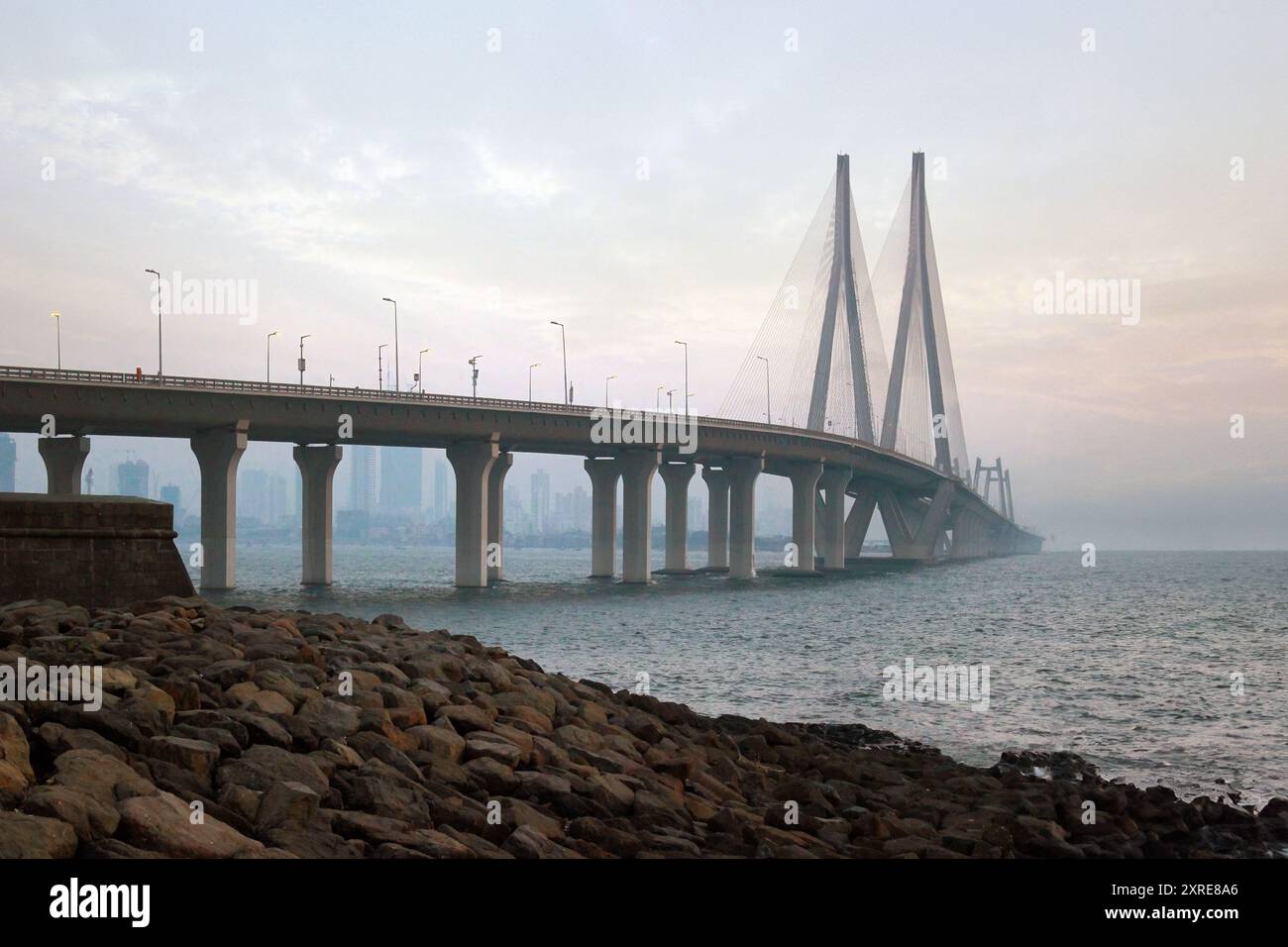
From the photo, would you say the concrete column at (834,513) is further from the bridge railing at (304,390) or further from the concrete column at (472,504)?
the concrete column at (472,504)

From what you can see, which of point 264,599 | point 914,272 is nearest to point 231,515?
point 264,599

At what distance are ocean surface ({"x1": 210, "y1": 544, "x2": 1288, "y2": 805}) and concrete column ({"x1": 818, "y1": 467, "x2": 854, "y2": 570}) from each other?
2527cm

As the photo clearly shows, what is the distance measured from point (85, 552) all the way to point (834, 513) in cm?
9250

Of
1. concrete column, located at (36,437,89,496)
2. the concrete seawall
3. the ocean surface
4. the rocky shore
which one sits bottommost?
the ocean surface

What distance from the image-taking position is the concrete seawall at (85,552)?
20.4 m

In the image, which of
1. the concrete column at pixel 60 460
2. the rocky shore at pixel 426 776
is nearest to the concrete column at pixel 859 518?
the concrete column at pixel 60 460

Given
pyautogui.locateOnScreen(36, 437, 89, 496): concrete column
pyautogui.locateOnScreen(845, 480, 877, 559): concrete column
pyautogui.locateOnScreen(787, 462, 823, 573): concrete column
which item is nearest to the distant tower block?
pyautogui.locateOnScreen(787, 462, 823, 573): concrete column

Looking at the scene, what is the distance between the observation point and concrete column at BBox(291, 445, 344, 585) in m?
72.9

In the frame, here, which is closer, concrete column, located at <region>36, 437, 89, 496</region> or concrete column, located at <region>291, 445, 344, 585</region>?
concrete column, located at <region>36, 437, 89, 496</region>

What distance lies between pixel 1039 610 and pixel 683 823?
58.7 meters

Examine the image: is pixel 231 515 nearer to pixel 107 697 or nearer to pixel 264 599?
pixel 264 599

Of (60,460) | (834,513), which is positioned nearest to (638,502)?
(834,513)

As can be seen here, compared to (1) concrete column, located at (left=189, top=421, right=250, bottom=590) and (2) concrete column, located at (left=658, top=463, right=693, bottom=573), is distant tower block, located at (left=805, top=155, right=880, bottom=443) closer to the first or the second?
(2) concrete column, located at (left=658, top=463, right=693, bottom=573)

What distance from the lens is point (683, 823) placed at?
11.8m
